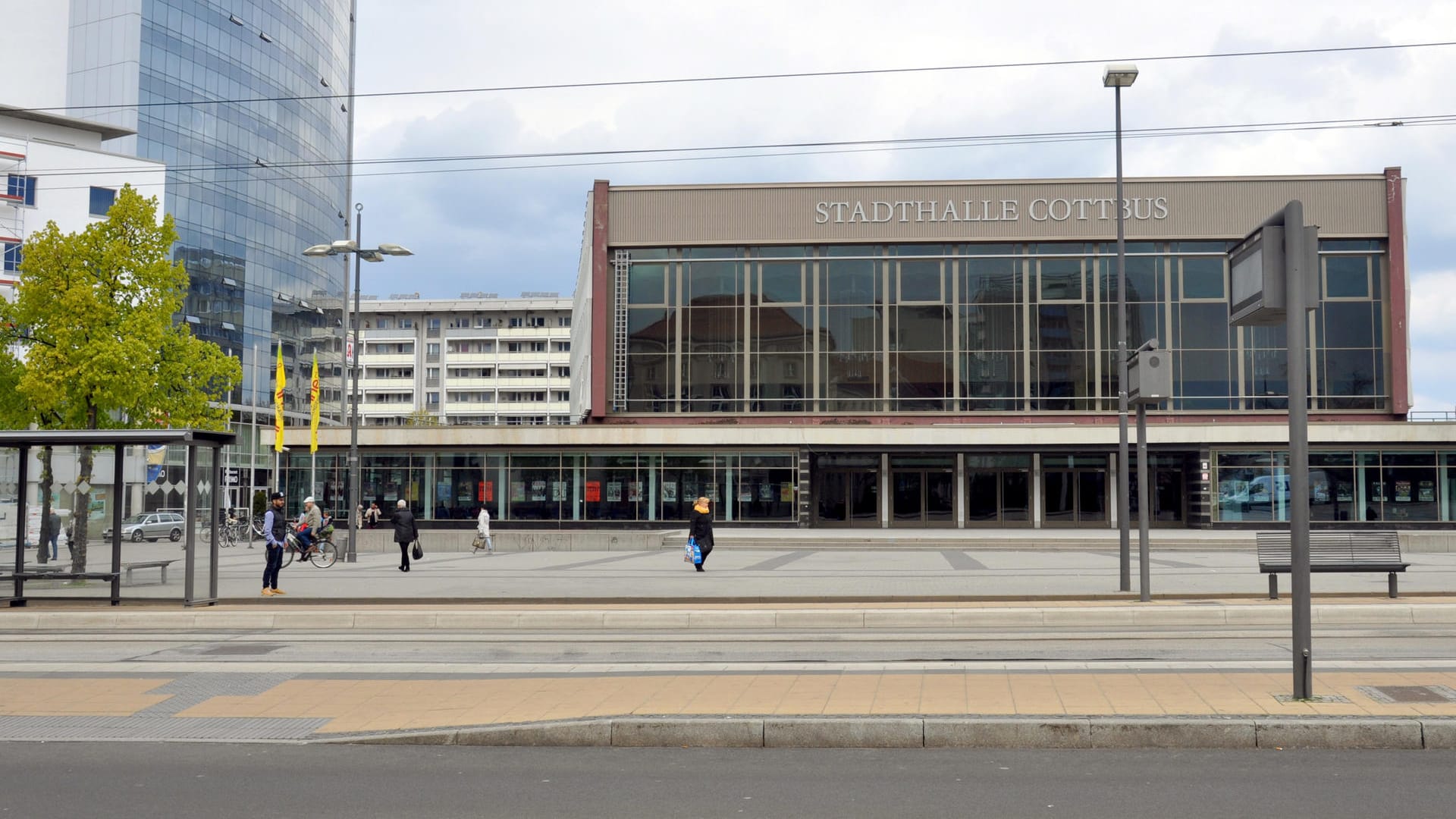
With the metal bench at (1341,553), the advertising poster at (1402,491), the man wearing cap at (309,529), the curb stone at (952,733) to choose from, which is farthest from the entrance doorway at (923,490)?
the curb stone at (952,733)

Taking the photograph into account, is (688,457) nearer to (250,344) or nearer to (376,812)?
(376,812)

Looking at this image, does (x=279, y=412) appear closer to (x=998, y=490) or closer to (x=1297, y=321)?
(x=998, y=490)

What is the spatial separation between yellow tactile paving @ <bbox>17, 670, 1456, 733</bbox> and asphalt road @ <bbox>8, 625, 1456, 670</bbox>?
1.71m

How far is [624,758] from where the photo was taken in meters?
7.98

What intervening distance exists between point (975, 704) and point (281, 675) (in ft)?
21.8

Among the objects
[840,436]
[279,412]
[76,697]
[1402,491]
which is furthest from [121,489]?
[1402,491]

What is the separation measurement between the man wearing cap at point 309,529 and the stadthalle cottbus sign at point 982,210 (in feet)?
79.4

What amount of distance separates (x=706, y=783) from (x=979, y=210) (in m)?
44.7

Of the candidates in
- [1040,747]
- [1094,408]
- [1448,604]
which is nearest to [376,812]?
[1040,747]

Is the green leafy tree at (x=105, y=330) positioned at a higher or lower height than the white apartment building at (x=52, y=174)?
lower

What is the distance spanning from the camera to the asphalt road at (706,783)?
6.59 m

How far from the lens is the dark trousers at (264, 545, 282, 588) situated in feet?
66.8

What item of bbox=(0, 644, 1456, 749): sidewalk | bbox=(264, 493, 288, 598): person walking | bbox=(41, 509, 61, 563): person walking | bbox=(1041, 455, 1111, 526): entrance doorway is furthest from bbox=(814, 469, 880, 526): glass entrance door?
bbox=(0, 644, 1456, 749): sidewalk

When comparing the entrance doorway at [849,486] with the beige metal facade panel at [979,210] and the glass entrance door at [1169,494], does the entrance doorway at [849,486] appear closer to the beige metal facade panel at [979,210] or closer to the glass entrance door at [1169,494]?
the beige metal facade panel at [979,210]
